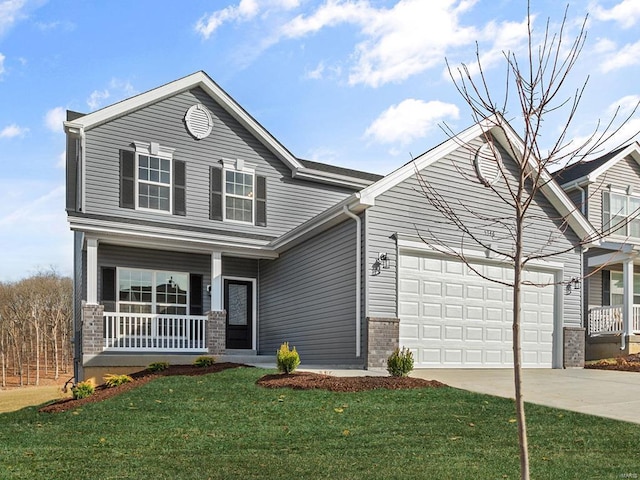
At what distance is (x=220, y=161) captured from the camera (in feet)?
57.9

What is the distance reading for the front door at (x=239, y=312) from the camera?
1789 centimetres

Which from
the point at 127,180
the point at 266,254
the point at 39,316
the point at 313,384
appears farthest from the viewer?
the point at 39,316

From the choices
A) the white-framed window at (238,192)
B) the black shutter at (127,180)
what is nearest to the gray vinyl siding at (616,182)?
the white-framed window at (238,192)

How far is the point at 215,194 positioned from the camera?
687 inches

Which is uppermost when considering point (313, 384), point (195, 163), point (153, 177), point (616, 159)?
point (616, 159)

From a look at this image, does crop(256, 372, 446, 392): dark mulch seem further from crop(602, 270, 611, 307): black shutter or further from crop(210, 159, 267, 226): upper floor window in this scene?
crop(602, 270, 611, 307): black shutter

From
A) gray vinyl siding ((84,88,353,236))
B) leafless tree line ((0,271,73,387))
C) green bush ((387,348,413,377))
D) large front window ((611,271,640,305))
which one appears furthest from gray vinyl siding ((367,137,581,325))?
leafless tree line ((0,271,73,387))

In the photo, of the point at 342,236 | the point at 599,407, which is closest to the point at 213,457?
the point at 599,407

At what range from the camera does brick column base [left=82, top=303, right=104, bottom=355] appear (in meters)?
14.1

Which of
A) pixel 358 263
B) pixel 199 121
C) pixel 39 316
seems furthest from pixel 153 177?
pixel 39 316

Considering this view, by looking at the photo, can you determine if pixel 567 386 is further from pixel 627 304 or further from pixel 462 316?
pixel 627 304

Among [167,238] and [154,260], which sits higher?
[167,238]

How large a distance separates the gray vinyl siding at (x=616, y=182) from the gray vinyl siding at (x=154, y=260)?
13551mm

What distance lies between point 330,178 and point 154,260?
605cm
